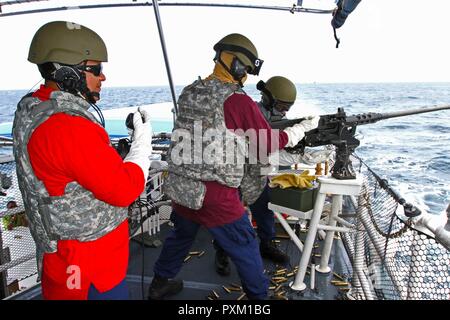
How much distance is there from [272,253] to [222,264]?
535 millimetres

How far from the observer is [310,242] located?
2611mm

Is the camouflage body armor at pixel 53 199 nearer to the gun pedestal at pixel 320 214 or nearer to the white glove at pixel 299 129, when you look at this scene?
the white glove at pixel 299 129

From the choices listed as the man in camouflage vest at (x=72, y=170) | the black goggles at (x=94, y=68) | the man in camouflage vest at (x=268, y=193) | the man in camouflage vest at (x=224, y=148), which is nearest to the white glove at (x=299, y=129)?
the man in camouflage vest at (x=224, y=148)

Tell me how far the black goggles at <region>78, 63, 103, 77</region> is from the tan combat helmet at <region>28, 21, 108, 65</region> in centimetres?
3

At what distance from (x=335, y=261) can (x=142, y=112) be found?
2590mm

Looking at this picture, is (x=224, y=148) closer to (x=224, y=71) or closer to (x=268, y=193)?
(x=224, y=71)

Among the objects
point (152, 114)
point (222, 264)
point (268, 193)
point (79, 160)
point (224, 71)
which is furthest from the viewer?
point (152, 114)

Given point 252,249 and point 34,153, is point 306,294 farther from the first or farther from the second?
point 34,153

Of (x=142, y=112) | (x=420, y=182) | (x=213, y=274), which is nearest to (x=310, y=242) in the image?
(x=213, y=274)

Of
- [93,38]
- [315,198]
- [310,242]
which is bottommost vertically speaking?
[310,242]

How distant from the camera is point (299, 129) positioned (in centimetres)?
256

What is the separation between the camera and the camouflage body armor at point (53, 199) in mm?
1367

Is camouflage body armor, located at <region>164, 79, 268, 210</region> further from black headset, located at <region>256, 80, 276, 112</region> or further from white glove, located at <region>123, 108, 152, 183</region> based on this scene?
black headset, located at <region>256, 80, 276, 112</region>

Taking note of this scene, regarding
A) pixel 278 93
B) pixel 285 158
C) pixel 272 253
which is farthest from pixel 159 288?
pixel 278 93
